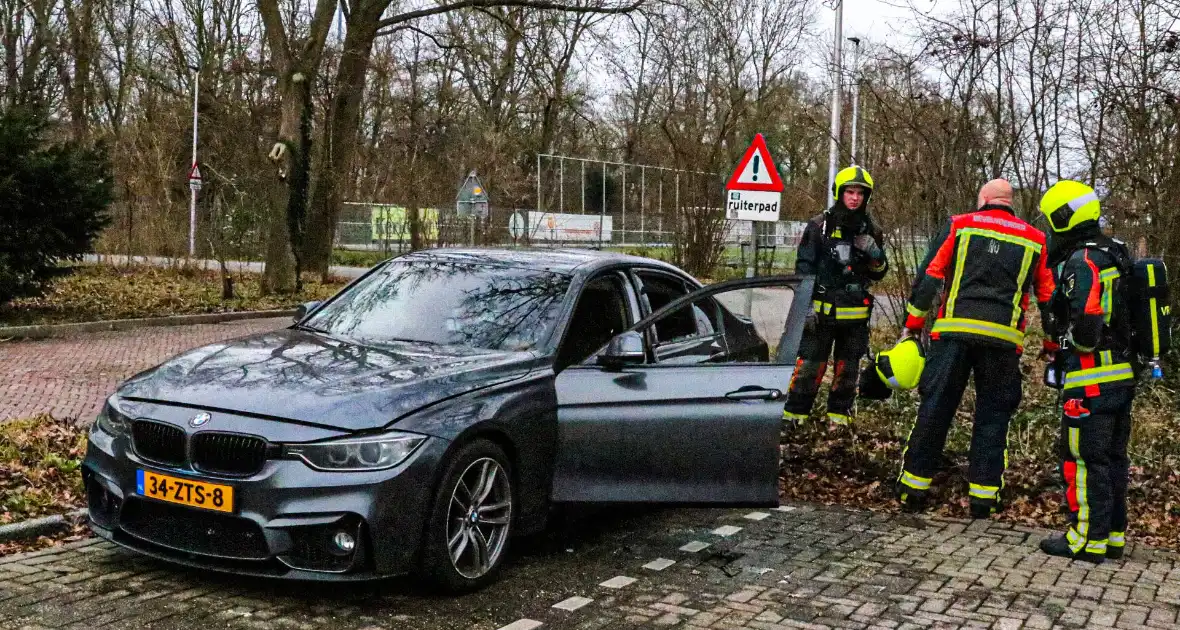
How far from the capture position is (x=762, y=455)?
5902 mm

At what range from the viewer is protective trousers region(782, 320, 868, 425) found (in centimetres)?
880

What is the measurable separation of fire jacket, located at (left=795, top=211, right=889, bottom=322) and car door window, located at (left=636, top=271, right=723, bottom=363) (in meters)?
1.85

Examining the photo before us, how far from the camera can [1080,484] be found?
624 cm

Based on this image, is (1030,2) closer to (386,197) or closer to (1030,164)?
(1030,164)

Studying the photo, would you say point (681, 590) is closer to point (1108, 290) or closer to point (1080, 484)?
point (1080, 484)

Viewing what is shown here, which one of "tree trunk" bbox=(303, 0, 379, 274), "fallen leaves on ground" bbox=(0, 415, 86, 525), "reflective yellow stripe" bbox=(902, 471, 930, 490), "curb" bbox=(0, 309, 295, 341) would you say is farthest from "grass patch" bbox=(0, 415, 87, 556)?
"tree trunk" bbox=(303, 0, 379, 274)

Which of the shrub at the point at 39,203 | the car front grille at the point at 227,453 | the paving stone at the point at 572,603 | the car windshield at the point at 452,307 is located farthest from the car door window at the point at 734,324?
the shrub at the point at 39,203

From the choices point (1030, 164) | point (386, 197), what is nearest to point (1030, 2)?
point (1030, 164)

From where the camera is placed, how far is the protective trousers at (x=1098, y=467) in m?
6.14

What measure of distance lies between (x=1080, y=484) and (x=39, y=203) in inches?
547

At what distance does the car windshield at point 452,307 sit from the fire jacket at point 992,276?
7.49 ft

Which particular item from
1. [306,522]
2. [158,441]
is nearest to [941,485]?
[306,522]

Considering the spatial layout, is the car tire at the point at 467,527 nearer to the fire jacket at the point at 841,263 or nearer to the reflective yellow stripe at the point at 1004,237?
the reflective yellow stripe at the point at 1004,237

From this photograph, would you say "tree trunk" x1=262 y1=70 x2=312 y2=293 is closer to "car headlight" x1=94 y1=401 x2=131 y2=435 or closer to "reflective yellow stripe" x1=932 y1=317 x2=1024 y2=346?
"car headlight" x1=94 y1=401 x2=131 y2=435
